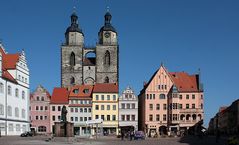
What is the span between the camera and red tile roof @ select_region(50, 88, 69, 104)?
9100 cm

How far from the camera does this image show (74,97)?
298 ft

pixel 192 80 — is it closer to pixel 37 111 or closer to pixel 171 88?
pixel 171 88

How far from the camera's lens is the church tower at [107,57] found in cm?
10419

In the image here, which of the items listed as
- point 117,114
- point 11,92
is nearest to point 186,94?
point 117,114

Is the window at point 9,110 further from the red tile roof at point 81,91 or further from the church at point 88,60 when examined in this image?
the church at point 88,60

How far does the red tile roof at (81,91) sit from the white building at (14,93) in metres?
16.8

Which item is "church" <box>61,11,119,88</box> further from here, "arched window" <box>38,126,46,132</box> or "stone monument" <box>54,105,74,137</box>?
"stone monument" <box>54,105,74,137</box>

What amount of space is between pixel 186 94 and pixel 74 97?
75.7 ft

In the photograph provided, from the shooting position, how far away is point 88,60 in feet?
356

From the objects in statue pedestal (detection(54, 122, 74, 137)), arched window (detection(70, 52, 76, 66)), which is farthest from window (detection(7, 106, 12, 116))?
arched window (detection(70, 52, 76, 66))

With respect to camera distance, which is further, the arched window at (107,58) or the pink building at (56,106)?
the arched window at (107,58)

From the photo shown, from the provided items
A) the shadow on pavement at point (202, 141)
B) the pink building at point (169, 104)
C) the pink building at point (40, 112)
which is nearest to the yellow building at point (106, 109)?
the pink building at point (169, 104)

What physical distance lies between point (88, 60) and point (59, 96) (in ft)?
60.9

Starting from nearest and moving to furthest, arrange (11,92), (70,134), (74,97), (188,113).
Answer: (70,134) → (11,92) → (188,113) → (74,97)
